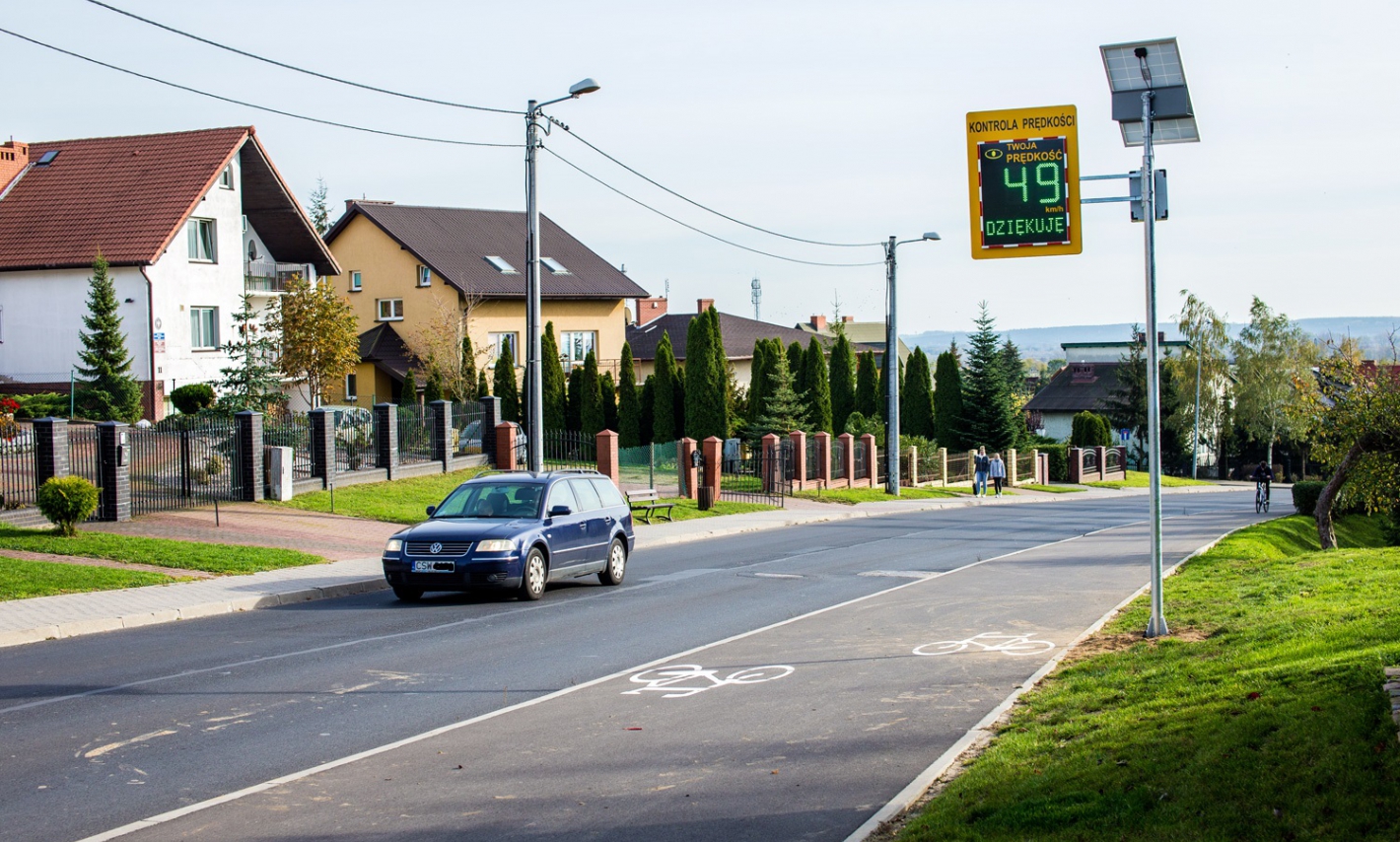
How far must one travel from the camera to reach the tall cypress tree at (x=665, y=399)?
5009 centimetres

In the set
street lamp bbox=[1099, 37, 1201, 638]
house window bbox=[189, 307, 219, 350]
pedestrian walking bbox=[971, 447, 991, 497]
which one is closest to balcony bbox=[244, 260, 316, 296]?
house window bbox=[189, 307, 219, 350]

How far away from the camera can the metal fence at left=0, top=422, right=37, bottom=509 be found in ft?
68.1

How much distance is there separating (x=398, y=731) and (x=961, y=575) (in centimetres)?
1168

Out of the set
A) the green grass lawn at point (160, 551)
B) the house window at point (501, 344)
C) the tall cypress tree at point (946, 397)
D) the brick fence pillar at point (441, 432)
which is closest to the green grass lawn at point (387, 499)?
the brick fence pillar at point (441, 432)

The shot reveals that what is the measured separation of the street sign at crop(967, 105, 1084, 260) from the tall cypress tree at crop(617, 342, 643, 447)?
37.1m

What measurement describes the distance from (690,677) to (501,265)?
48.9m

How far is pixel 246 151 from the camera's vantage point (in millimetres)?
44969

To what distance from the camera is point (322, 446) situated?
Answer: 27.9m

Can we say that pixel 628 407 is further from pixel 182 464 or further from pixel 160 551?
pixel 160 551

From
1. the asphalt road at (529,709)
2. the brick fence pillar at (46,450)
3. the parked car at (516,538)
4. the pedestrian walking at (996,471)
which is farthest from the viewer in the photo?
the pedestrian walking at (996,471)

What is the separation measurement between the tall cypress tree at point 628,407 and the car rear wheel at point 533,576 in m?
33.6


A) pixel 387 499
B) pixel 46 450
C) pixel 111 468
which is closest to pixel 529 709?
pixel 46 450

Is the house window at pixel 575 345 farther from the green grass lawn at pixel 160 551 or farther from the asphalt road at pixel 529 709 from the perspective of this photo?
the asphalt road at pixel 529 709

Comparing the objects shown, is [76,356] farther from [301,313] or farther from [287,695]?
[287,695]
